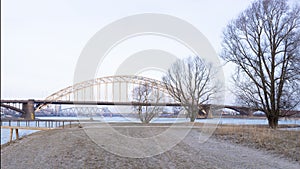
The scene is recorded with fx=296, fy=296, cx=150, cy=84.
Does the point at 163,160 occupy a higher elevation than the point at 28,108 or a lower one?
lower

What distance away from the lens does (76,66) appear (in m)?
9.57

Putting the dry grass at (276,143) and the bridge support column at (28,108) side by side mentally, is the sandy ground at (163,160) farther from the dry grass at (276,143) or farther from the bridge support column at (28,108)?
the bridge support column at (28,108)

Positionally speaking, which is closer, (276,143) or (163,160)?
(163,160)

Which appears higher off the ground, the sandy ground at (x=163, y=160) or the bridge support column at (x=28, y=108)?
the bridge support column at (x=28, y=108)

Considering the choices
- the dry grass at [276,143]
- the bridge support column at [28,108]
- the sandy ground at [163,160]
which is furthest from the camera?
the bridge support column at [28,108]

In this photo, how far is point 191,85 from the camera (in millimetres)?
40719

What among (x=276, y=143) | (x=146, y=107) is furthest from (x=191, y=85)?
(x=276, y=143)

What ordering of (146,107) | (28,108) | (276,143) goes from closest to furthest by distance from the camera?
(276,143)
(146,107)
(28,108)

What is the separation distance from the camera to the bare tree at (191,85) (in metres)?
39.0

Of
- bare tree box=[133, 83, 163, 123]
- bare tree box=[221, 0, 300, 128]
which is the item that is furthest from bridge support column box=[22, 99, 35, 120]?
bare tree box=[221, 0, 300, 128]

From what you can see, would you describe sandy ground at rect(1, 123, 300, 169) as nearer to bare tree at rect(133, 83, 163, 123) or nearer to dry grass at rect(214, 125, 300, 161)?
dry grass at rect(214, 125, 300, 161)

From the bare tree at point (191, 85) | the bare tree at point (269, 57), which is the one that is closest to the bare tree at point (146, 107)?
the bare tree at point (191, 85)

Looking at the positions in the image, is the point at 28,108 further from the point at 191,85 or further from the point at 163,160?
the point at 163,160

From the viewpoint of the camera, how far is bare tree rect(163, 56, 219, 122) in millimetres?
38969
